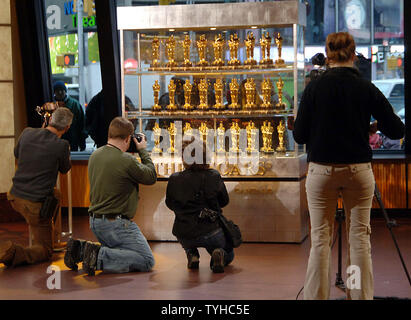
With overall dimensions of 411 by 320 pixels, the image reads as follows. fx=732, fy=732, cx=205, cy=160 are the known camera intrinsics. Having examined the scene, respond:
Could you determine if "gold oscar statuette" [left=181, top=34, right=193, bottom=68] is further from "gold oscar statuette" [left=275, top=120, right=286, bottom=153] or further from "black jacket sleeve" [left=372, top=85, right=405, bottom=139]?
"black jacket sleeve" [left=372, top=85, right=405, bottom=139]

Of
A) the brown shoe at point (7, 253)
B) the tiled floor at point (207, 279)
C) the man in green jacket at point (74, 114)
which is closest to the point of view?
the tiled floor at point (207, 279)

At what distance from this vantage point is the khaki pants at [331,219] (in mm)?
4035

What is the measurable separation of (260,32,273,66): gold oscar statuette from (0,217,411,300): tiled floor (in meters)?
1.70

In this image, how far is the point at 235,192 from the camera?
6.80m

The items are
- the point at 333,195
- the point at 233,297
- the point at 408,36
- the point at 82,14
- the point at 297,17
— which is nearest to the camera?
the point at 333,195

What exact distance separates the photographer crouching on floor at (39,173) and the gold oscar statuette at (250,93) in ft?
5.74

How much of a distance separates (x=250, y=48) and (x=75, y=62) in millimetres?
3065

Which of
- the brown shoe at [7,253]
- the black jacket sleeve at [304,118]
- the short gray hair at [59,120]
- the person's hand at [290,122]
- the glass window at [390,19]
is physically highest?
the glass window at [390,19]

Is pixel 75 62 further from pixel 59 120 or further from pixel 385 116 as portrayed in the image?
pixel 385 116

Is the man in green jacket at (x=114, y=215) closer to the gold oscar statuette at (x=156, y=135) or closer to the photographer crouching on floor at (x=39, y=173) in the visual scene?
the photographer crouching on floor at (x=39, y=173)

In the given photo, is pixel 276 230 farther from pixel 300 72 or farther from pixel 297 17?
pixel 297 17

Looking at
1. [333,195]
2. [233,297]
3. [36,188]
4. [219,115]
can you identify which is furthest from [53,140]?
[333,195]

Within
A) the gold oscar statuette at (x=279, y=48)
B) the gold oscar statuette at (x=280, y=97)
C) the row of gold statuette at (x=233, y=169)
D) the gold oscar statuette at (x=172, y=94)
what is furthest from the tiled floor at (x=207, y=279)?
the gold oscar statuette at (x=279, y=48)

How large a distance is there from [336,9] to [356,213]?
4.86 m
